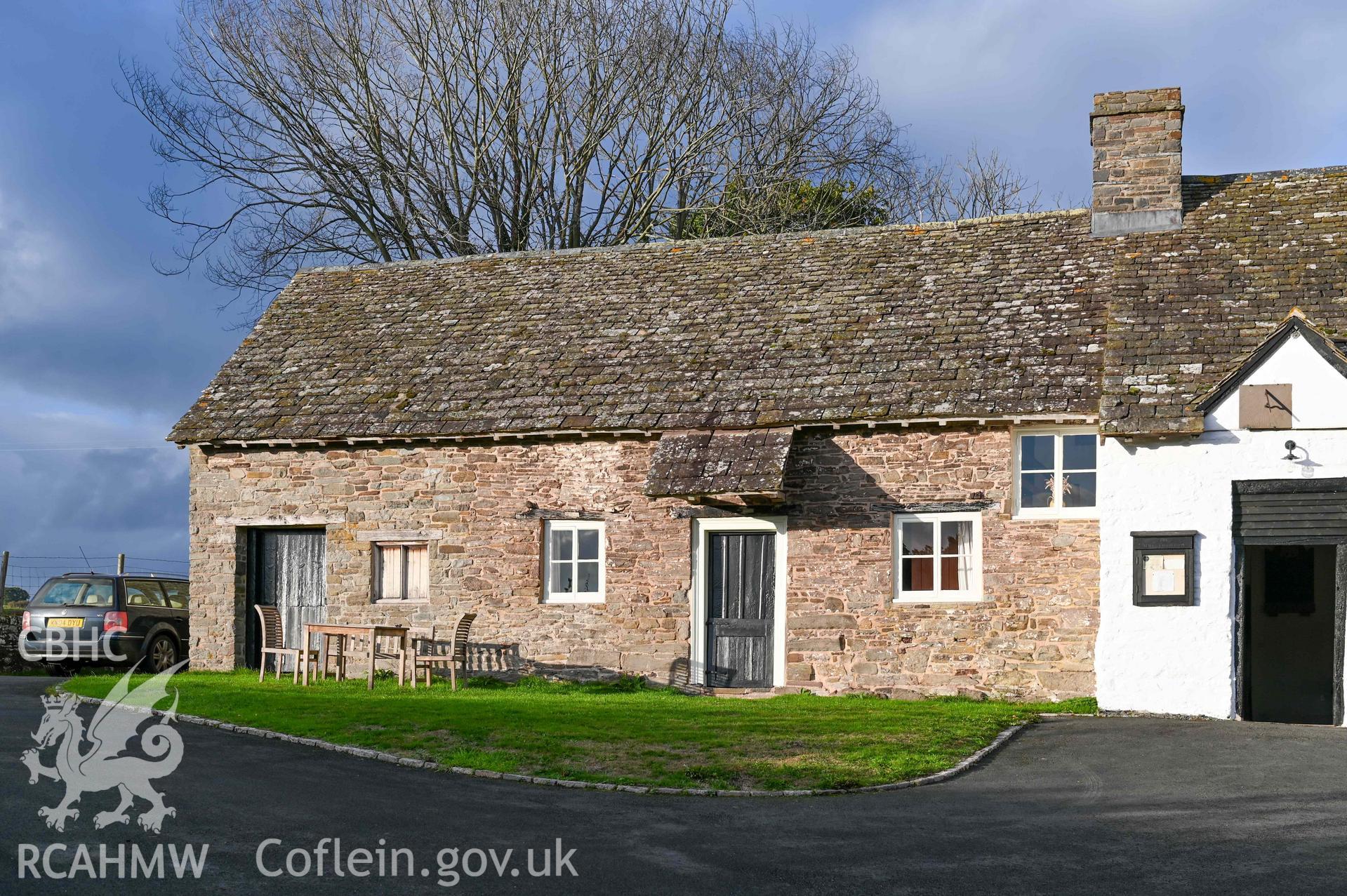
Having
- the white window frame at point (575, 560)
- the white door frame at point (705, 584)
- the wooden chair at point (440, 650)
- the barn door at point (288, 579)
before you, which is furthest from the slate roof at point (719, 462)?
the barn door at point (288, 579)

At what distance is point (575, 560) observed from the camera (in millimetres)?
19734

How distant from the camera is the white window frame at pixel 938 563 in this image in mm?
17844

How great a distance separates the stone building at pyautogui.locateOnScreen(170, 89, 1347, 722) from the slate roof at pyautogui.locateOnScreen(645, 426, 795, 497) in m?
0.06

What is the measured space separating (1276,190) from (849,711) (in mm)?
10867

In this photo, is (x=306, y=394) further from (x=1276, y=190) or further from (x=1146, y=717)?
(x=1276, y=190)

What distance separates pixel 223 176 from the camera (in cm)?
3278

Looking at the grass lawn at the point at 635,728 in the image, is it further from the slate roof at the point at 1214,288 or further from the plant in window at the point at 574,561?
the slate roof at the point at 1214,288

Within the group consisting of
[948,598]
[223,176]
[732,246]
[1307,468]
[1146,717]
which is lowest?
[1146,717]

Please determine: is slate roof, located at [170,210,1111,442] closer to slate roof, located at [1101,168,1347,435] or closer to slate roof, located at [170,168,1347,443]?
slate roof, located at [170,168,1347,443]

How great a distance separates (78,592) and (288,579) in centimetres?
332

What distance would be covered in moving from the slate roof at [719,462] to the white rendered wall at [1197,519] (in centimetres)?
419

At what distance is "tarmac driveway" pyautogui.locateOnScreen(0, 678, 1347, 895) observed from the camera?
829cm

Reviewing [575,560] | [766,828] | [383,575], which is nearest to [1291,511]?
[766,828]

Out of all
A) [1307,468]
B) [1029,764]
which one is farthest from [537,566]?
[1307,468]
